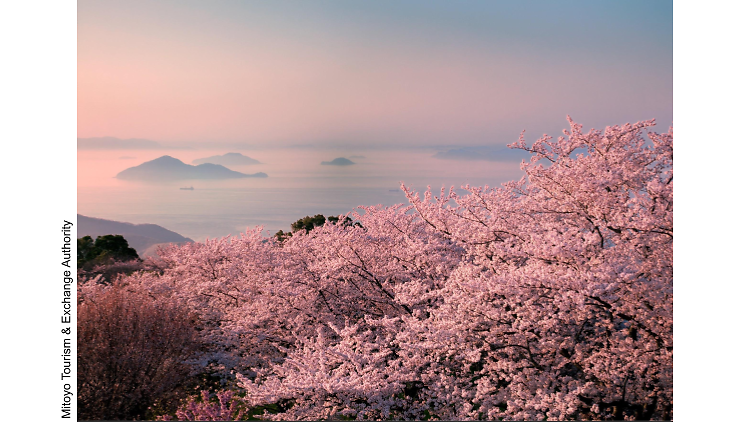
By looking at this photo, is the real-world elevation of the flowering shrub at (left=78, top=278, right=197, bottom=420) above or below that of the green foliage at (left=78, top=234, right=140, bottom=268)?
below

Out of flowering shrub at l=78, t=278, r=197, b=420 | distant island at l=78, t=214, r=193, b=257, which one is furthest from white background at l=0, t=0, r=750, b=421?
distant island at l=78, t=214, r=193, b=257

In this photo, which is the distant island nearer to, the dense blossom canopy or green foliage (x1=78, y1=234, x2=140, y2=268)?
green foliage (x1=78, y1=234, x2=140, y2=268)

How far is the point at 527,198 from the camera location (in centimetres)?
736

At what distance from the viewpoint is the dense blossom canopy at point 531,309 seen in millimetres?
5730

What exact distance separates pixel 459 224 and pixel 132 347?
5.06 m

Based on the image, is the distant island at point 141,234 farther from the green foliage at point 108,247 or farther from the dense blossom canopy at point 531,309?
the dense blossom canopy at point 531,309

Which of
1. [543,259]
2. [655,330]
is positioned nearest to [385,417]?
[543,259]

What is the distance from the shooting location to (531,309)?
5953 millimetres

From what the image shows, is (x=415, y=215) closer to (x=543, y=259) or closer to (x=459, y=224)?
(x=459, y=224)

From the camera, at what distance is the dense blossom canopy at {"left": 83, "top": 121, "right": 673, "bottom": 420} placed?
18.8 ft

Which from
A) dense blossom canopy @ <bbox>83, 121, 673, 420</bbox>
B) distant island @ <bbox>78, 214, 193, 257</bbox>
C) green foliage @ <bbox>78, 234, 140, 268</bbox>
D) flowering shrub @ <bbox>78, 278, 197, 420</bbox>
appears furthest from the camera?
green foliage @ <bbox>78, 234, 140, 268</bbox>
